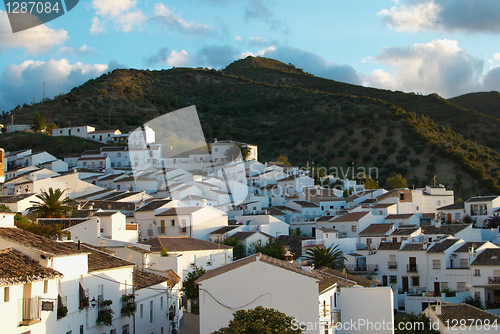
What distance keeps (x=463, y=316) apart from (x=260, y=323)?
48.8 feet

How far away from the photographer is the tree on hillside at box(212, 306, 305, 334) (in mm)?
12102

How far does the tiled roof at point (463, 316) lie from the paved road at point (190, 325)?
1125 centimetres

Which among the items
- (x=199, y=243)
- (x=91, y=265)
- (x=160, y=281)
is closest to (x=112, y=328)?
(x=91, y=265)

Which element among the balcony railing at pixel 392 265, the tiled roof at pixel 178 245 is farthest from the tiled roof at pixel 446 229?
the tiled roof at pixel 178 245

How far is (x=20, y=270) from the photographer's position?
13102 mm

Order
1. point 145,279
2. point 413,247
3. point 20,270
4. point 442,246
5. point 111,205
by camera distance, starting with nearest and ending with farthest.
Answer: point 20,270 < point 145,279 < point 442,246 < point 413,247 < point 111,205

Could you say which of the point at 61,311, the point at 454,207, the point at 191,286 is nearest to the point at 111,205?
the point at 191,286

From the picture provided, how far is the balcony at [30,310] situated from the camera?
42.7 ft

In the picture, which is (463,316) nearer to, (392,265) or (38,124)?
(392,265)

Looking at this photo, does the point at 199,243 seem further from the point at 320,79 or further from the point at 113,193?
the point at 320,79

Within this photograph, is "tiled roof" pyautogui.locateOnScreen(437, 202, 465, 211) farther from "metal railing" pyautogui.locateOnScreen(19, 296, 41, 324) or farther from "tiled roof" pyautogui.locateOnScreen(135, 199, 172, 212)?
"metal railing" pyautogui.locateOnScreen(19, 296, 41, 324)

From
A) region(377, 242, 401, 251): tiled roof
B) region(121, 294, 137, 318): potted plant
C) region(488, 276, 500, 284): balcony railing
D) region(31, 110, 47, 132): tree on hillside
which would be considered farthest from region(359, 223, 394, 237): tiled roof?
region(31, 110, 47, 132): tree on hillside

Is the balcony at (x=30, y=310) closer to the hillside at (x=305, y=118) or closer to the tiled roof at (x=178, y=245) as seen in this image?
the tiled roof at (x=178, y=245)

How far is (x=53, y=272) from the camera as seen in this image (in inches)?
548
